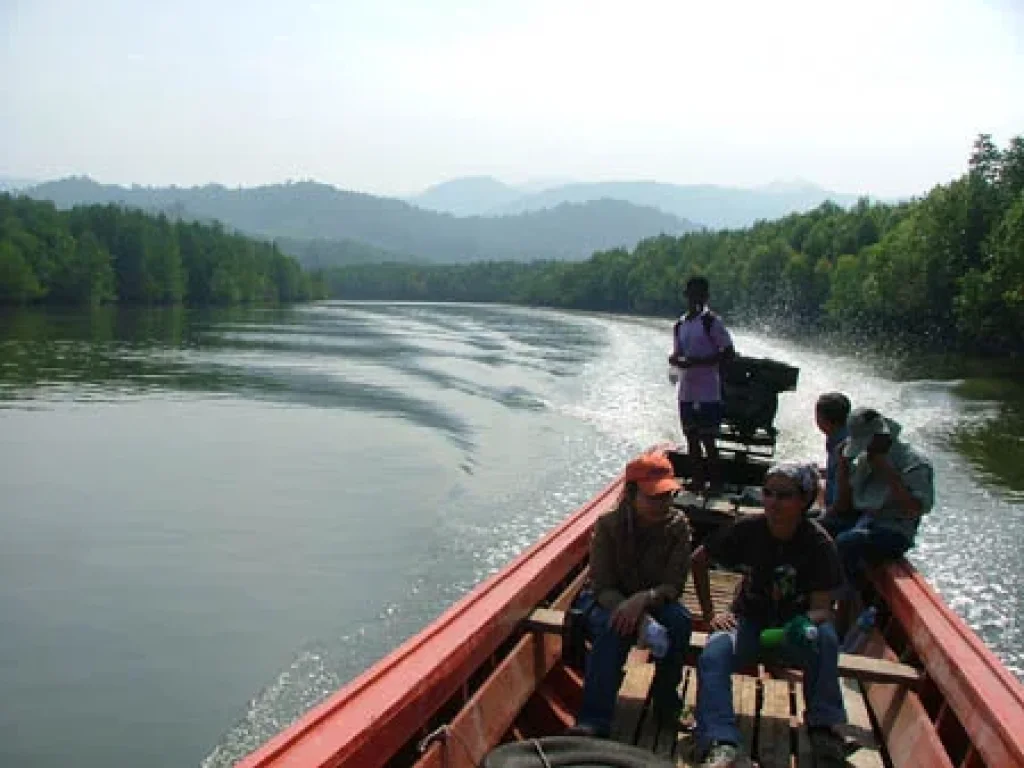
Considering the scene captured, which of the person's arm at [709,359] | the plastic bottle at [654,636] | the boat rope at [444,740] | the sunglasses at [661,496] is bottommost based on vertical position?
the boat rope at [444,740]

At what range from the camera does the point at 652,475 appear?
462 cm

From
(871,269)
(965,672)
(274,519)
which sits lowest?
(274,519)

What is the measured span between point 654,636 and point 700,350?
5100 millimetres

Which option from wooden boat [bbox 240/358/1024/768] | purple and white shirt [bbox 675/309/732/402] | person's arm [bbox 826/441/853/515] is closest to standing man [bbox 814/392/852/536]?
person's arm [bbox 826/441/853/515]

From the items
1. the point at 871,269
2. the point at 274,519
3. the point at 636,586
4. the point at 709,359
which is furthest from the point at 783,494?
the point at 871,269

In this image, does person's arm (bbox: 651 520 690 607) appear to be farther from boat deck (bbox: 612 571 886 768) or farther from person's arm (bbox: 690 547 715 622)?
boat deck (bbox: 612 571 886 768)

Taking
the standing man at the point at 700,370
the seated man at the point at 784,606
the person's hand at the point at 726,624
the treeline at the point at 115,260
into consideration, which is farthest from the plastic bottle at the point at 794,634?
the treeline at the point at 115,260

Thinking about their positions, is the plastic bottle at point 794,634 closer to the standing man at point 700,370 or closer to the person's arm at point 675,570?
the person's arm at point 675,570

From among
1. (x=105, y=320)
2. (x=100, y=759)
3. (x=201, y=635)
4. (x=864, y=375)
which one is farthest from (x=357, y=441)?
(x=105, y=320)

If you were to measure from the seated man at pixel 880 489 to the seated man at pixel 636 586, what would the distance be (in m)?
2.22

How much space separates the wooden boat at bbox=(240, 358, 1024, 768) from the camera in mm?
3838

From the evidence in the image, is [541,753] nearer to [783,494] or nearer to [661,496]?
[661,496]

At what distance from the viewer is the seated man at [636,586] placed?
464 centimetres

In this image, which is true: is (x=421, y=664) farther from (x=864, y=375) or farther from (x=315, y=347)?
(x=315, y=347)
